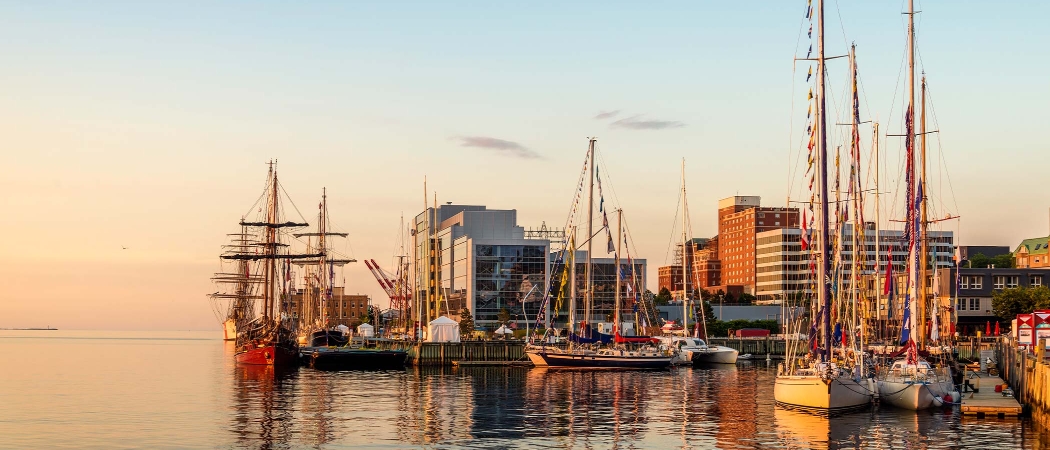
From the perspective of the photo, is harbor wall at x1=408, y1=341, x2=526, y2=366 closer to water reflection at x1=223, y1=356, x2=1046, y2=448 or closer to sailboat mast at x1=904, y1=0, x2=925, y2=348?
water reflection at x1=223, y1=356, x2=1046, y2=448

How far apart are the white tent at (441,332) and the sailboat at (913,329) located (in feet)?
213

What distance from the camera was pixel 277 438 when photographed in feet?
178

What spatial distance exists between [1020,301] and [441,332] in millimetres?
79521

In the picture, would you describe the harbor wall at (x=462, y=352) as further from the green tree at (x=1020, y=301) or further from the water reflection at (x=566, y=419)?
the green tree at (x=1020, y=301)

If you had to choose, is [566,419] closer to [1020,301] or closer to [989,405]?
[989,405]

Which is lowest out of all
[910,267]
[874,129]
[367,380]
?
[367,380]

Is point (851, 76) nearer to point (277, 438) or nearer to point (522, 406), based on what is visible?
point (522, 406)

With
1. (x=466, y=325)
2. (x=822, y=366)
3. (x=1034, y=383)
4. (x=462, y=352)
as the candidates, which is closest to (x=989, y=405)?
(x=1034, y=383)

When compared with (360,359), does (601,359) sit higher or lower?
higher

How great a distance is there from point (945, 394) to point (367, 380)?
174 feet

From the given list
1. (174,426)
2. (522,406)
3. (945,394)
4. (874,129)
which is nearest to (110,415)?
(174,426)

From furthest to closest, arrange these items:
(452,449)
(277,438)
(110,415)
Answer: (110,415)
(277,438)
(452,449)

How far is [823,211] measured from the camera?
60.4 m

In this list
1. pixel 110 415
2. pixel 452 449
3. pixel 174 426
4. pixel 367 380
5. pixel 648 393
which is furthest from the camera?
pixel 367 380
